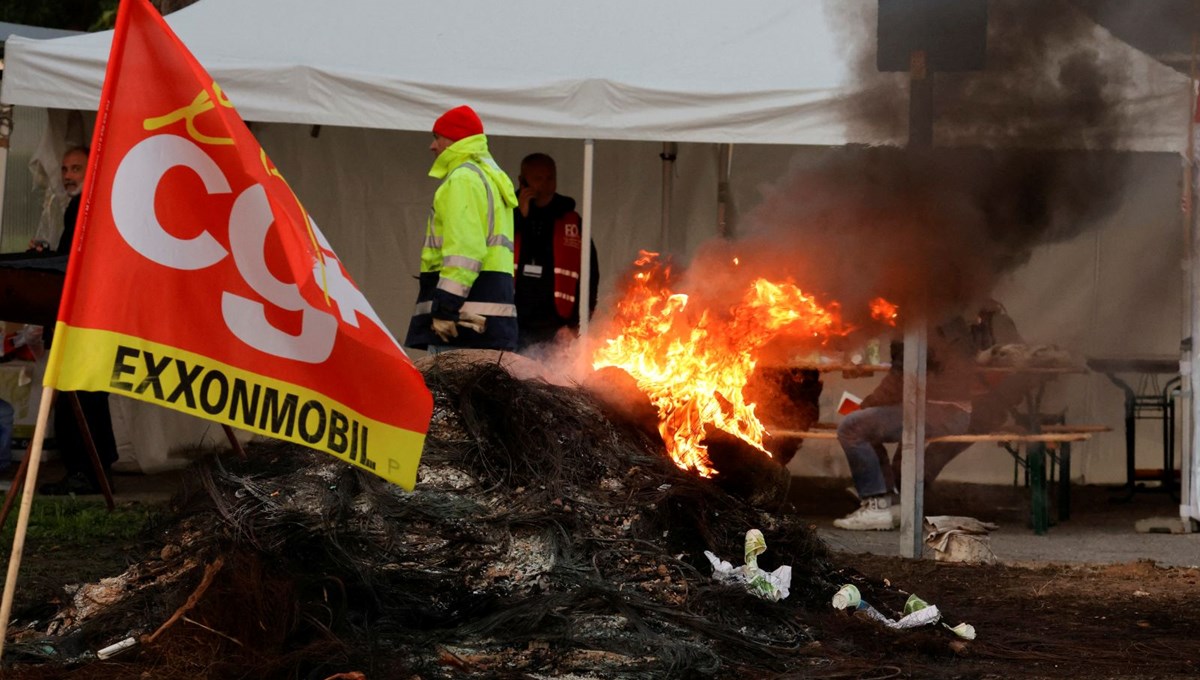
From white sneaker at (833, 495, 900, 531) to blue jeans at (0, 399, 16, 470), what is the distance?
6.09 metres

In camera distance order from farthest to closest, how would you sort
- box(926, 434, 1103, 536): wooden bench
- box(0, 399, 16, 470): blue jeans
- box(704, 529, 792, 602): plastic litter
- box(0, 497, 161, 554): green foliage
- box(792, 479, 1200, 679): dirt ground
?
box(0, 399, 16, 470): blue jeans < box(926, 434, 1103, 536): wooden bench < box(0, 497, 161, 554): green foliage < box(704, 529, 792, 602): plastic litter < box(792, 479, 1200, 679): dirt ground

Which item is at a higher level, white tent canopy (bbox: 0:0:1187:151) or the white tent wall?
white tent canopy (bbox: 0:0:1187:151)

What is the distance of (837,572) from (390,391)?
2870mm

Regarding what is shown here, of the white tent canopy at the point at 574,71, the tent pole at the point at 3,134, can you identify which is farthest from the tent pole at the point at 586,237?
the tent pole at the point at 3,134

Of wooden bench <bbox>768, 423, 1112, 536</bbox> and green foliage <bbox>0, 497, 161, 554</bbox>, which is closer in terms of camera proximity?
green foliage <bbox>0, 497, 161, 554</bbox>

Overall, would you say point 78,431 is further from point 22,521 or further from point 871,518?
point 22,521

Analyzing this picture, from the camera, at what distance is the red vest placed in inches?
399

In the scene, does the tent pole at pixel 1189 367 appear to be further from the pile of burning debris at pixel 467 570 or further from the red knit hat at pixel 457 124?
the red knit hat at pixel 457 124

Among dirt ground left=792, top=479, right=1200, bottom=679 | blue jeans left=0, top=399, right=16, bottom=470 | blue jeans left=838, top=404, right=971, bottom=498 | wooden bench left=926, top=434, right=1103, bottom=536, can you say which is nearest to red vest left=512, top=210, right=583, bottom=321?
blue jeans left=838, top=404, right=971, bottom=498

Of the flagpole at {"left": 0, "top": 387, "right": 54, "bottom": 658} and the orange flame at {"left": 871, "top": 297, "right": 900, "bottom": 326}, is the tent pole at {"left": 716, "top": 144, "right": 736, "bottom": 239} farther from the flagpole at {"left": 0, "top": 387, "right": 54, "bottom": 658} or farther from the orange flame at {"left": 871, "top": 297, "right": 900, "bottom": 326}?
the flagpole at {"left": 0, "top": 387, "right": 54, "bottom": 658}

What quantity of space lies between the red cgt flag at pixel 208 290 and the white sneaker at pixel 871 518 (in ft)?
18.3

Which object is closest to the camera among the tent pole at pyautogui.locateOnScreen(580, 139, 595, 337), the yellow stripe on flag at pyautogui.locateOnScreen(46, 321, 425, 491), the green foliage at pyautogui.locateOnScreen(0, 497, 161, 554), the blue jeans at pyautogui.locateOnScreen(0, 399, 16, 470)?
the yellow stripe on flag at pyautogui.locateOnScreen(46, 321, 425, 491)

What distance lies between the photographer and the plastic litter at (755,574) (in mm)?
6270

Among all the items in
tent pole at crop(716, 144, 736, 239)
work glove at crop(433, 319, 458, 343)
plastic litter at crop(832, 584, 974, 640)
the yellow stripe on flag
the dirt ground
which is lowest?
the dirt ground
